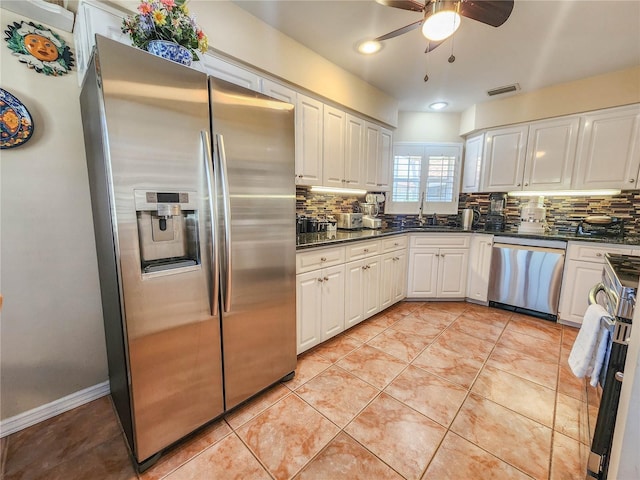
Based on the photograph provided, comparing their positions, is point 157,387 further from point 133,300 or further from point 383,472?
point 383,472

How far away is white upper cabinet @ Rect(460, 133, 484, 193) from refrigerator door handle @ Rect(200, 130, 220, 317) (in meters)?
3.41

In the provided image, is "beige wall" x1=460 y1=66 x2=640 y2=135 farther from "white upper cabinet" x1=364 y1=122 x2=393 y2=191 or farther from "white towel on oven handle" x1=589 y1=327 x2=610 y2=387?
"white towel on oven handle" x1=589 y1=327 x2=610 y2=387

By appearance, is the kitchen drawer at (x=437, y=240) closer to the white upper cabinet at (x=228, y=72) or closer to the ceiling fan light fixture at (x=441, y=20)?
the ceiling fan light fixture at (x=441, y=20)

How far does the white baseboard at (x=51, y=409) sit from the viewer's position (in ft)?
4.63

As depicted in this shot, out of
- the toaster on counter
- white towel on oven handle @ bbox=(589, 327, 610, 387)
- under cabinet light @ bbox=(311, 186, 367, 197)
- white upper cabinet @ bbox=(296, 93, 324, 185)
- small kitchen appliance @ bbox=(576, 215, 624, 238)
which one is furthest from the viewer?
the toaster on counter

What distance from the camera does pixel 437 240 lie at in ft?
10.5

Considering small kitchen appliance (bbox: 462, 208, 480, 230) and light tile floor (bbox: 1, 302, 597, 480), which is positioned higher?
small kitchen appliance (bbox: 462, 208, 480, 230)

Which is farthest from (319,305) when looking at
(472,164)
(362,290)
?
(472,164)

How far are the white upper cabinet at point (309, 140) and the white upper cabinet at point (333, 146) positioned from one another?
7 cm

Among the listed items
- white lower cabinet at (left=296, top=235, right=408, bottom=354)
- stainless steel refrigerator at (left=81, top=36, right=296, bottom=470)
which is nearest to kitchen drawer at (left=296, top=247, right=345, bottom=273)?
white lower cabinet at (left=296, top=235, right=408, bottom=354)

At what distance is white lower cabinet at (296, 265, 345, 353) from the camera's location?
6.54 feet

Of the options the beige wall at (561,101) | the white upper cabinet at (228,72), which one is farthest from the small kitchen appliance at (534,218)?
the white upper cabinet at (228,72)

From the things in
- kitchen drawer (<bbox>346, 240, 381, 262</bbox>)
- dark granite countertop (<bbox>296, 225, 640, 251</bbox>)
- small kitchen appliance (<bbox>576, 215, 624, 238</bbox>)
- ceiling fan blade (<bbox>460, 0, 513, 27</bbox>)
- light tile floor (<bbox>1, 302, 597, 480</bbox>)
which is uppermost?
ceiling fan blade (<bbox>460, 0, 513, 27</bbox>)

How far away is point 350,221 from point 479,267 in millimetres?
1676
